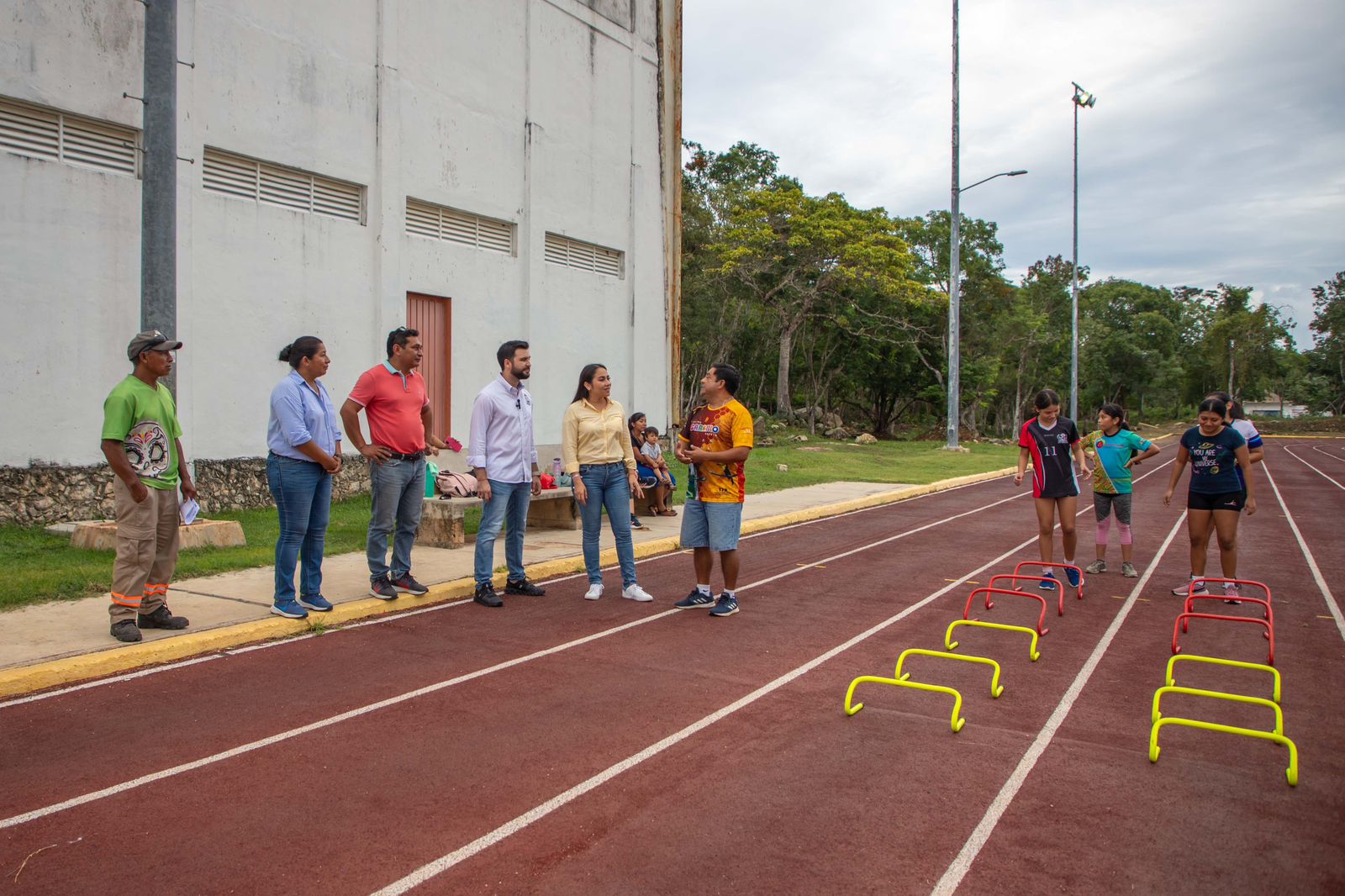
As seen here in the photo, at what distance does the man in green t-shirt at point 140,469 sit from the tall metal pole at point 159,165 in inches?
89.6

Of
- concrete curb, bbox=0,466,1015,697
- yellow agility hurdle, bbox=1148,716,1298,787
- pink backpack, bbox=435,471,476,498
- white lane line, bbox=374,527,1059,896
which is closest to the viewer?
white lane line, bbox=374,527,1059,896

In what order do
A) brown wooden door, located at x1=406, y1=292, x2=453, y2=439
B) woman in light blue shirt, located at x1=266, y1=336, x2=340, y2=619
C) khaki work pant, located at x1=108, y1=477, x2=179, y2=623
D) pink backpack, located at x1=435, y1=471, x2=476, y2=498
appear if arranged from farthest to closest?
brown wooden door, located at x1=406, y1=292, x2=453, y2=439
pink backpack, located at x1=435, y1=471, x2=476, y2=498
woman in light blue shirt, located at x1=266, y1=336, x2=340, y2=619
khaki work pant, located at x1=108, y1=477, x2=179, y2=623

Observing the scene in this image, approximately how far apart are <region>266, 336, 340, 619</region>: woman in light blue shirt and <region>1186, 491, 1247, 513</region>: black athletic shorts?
7.49 metres

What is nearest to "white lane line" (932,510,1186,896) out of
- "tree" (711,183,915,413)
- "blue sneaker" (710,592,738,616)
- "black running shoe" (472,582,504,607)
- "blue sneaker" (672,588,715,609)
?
"blue sneaker" (710,592,738,616)

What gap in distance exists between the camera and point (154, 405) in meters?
6.75

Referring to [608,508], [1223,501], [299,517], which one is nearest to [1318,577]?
[1223,501]

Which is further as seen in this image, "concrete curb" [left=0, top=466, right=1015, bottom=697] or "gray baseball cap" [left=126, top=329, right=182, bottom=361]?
"gray baseball cap" [left=126, top=329, right=182, bottom=361]

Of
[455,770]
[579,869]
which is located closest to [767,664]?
[455,770]

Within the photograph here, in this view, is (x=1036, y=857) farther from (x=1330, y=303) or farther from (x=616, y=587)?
(x=1330, y=303)

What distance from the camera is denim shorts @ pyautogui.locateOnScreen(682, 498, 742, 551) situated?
325 inches

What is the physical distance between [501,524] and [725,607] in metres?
2.10

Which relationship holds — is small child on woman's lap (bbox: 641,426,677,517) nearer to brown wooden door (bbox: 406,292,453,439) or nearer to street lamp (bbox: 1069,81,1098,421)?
brown wooden door (bbox: 406,292,453,439)

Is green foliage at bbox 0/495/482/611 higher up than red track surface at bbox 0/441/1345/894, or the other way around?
green foliage at bbox 0/495/482/611

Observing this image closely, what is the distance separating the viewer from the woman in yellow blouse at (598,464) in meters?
8.62
